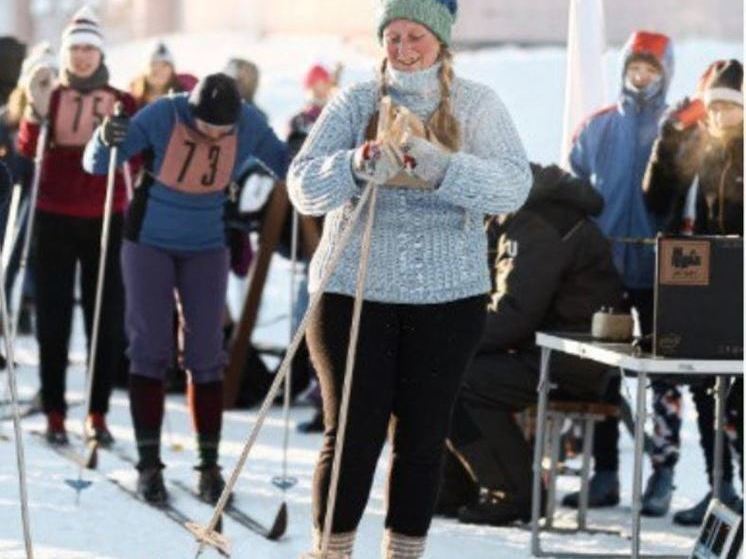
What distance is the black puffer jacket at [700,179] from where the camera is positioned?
333 inches

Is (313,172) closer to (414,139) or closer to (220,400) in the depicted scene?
(414,139)

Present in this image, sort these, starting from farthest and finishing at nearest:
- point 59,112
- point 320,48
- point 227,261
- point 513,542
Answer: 1. point 320,48
2. point 59,112
3. point 227,261
4. point 513,542

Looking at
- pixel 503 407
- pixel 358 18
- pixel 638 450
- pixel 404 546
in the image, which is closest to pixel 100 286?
pixel 503 407

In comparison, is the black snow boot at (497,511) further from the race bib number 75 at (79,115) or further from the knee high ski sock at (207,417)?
the race bib number 75 at (79,115)

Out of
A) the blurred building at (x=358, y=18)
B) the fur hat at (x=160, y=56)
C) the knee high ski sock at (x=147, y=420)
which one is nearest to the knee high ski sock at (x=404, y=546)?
the knee high ski sock at (x=147, y=420)

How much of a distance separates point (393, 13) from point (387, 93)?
207 millimetres

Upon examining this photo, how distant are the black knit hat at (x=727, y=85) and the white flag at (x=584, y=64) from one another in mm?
1758

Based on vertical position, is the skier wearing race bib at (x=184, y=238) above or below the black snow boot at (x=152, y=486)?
above

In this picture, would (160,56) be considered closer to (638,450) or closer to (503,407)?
(503,407)

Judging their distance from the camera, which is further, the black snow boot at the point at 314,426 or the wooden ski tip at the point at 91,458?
the black snow boot at the point at 314,426

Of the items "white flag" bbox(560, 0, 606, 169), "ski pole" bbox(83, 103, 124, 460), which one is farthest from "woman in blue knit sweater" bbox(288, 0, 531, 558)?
"white flag" bbox(560, 0, 606, 169)

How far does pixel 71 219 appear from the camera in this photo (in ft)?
32.6

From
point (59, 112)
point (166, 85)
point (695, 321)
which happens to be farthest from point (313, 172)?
point (166, 85)

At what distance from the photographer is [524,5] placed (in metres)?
32.0
